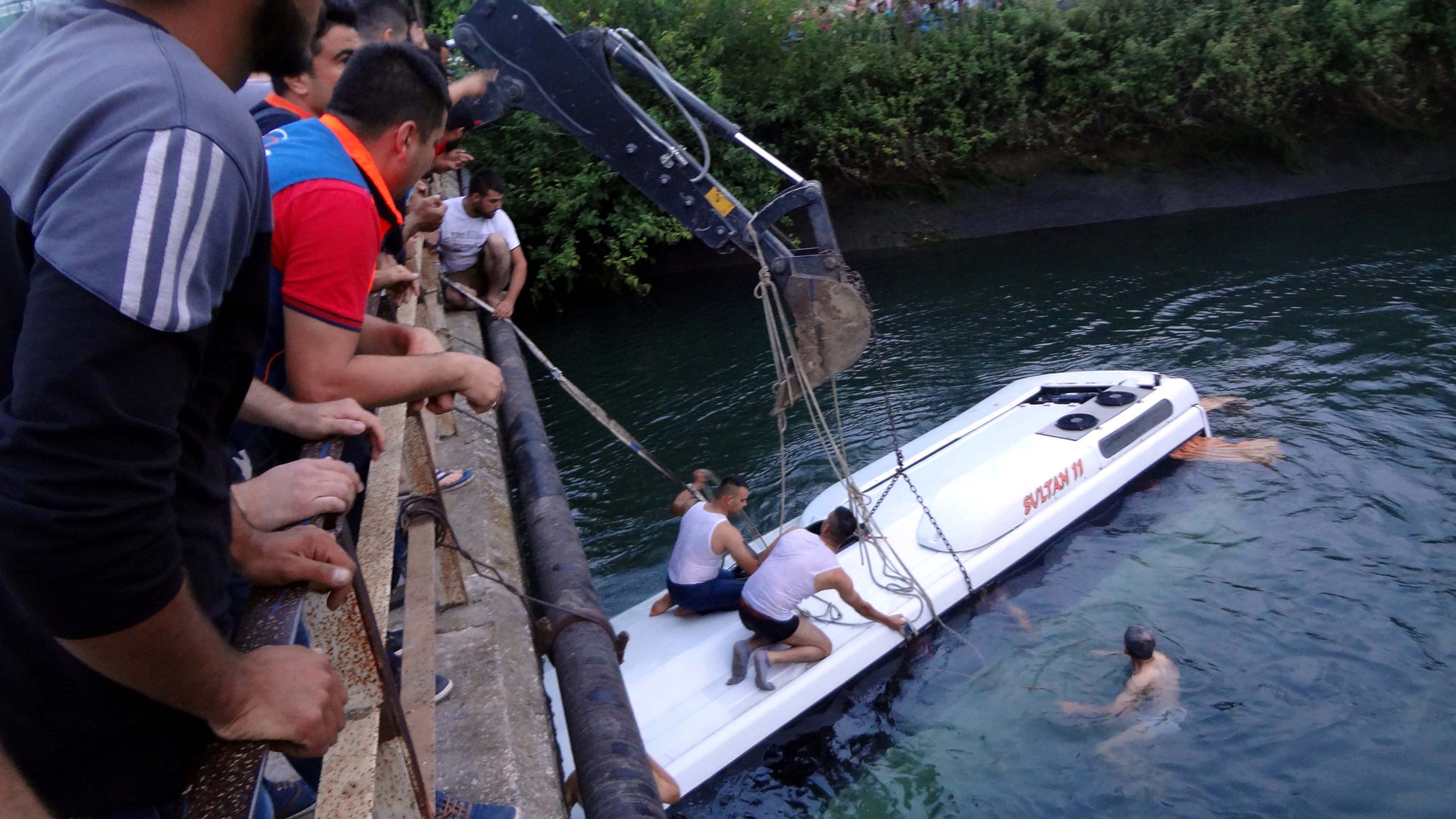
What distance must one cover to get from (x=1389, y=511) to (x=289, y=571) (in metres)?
9.09

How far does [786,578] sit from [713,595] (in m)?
0.76

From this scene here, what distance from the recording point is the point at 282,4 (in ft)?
4.48

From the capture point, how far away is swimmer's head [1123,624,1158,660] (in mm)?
6211

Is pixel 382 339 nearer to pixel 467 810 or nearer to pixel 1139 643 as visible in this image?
pixel 467 810

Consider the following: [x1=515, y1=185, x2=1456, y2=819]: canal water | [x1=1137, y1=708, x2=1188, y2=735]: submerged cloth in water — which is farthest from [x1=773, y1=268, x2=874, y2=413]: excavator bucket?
[x1=1137, y1=708, x2=1188, y2=735]: submerged cloth in water

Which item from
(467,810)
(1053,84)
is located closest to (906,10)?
(1053,84)

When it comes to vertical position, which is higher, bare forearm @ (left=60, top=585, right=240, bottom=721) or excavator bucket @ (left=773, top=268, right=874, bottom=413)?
bare forearm @ (left=60, top=585, right=240, bottom=721)

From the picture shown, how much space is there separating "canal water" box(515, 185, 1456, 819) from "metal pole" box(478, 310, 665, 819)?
2.06 m

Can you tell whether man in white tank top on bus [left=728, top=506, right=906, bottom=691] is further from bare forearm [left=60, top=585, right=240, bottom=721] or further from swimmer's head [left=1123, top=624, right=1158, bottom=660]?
bare forearm [left=60, top=585, right=240, bottom=721]

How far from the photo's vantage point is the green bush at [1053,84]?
1703cm

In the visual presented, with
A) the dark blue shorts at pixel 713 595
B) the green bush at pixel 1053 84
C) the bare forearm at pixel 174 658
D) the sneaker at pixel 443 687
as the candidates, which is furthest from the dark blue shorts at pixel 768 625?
the green bush at pixel 1053 84

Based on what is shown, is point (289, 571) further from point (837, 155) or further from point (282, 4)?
point (837, 155)

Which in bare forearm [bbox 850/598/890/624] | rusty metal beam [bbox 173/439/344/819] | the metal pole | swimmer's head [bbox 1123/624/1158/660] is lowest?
swimmer's head [bbox 1123/624/1158/660]

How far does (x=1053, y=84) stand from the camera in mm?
18609
